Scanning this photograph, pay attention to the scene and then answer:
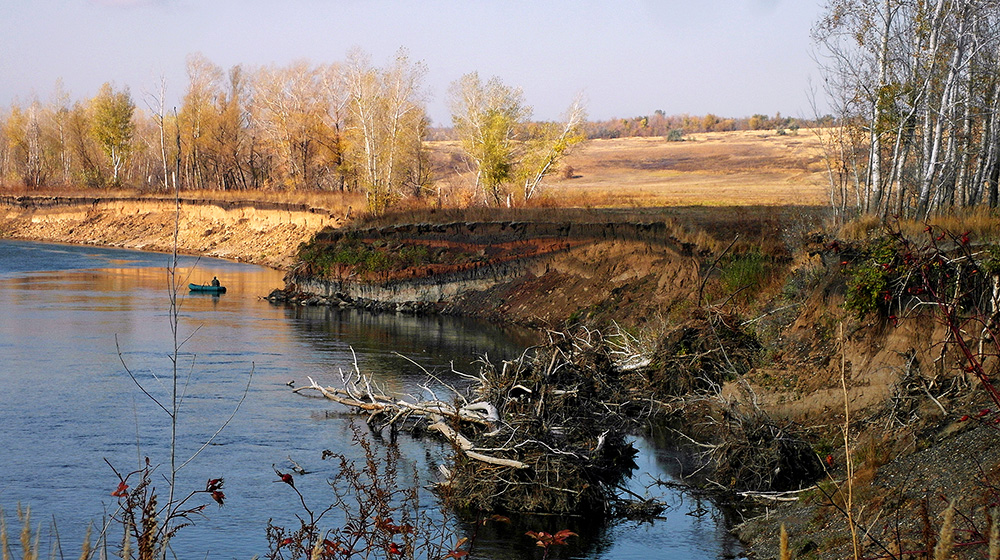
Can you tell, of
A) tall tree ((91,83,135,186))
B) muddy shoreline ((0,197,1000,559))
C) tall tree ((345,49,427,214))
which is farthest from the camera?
tall tree ((91,83,135,186))

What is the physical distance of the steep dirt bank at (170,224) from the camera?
67062 millimetres

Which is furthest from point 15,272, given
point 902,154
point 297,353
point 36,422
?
point 902,154

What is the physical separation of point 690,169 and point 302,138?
6030 centimetres

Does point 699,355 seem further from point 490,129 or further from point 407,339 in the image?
point 490,129

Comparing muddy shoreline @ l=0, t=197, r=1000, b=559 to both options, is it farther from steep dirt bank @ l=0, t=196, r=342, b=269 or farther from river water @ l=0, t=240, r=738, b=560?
steep dirt bank @ l=0, t=196, r=342, b=269

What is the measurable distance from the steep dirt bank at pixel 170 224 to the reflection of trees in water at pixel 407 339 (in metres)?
21.8

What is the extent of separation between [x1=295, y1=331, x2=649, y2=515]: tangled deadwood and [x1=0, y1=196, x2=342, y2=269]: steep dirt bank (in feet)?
138

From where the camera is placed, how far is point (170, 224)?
78938mm

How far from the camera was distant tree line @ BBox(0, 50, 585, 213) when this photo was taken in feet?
208

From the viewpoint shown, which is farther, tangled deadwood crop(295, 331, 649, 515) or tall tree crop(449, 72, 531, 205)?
tall tree crop(449, 72, 531, 205)

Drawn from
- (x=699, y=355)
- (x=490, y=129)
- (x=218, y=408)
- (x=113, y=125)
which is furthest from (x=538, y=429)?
(x=113, y=125)

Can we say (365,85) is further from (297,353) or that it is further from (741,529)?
(741,529)

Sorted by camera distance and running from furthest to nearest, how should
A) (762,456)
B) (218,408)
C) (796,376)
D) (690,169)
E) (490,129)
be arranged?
(690,169) < (490,129) < (218,408) < (796,376) < (762,456)

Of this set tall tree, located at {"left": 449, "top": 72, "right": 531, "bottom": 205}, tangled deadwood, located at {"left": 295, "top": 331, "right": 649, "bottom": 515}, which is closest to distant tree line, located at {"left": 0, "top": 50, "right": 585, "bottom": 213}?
tall tree, located at {"left": 449, "top": 72, "right": 531, "bottom": 205}
